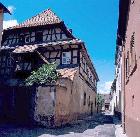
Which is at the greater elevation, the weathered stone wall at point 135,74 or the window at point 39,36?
the window at point 39,36

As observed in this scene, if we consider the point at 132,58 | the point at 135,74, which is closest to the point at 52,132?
the point at 132,58

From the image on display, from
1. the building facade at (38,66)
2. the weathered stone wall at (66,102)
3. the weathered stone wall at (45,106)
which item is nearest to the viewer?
the weathered stone wall at (45,106)

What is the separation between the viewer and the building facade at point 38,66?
17.9 meters

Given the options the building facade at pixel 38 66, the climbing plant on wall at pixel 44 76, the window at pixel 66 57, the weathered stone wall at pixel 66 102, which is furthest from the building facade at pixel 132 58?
the window at pixel 66 57

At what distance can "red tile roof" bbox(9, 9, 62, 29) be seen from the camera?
86.6 feet

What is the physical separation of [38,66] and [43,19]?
7.55m

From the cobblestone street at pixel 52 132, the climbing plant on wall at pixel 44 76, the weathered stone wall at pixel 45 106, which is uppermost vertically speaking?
the climbing plant on wall at pixel 44 76

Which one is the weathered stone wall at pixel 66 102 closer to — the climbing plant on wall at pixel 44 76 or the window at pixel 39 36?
the climbing plant on wall at pixel 44 76

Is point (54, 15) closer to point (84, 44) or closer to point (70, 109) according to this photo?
point (84, 44)

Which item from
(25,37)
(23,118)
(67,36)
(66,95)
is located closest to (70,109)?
(66,95)

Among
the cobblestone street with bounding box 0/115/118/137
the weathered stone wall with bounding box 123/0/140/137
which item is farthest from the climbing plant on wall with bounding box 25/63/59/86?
the weathered stone wall with bounding box 123/0/140/137

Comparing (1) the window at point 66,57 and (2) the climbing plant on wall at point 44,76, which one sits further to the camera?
(1) the window at point 66,57

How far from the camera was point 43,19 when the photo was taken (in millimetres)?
28312

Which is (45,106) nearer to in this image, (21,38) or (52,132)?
(52,132)
